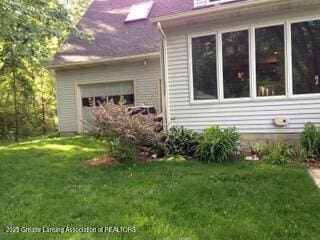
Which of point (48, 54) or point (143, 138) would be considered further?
point (48, 54)

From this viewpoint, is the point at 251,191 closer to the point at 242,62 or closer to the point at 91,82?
the point at 242,62

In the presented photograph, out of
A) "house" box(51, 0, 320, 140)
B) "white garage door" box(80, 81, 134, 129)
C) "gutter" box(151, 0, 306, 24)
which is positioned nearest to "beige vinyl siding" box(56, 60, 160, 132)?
"white garage door" box(80, 81, 134, 129)

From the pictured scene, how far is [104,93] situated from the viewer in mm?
15672

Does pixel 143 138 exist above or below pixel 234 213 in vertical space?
above

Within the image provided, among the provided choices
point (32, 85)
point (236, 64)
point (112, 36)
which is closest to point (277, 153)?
point (236, 64)

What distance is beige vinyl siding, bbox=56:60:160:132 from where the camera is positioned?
47.3ft

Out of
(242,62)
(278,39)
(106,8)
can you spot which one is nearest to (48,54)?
(242,62)

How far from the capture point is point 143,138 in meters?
8.30

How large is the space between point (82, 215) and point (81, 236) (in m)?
0.71

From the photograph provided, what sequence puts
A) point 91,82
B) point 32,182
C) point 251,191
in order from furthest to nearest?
point 91,82, point 32,182, point 251,191

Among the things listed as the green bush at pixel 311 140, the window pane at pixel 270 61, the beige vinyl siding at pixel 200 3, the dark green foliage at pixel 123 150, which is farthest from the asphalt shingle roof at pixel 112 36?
the green bush at pixel 311 140

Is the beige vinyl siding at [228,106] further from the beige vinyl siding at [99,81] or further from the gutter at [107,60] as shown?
the beige vinyl siding at [99,81]

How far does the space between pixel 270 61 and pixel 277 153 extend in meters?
2.32

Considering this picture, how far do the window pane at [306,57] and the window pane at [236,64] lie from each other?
1.10 m
